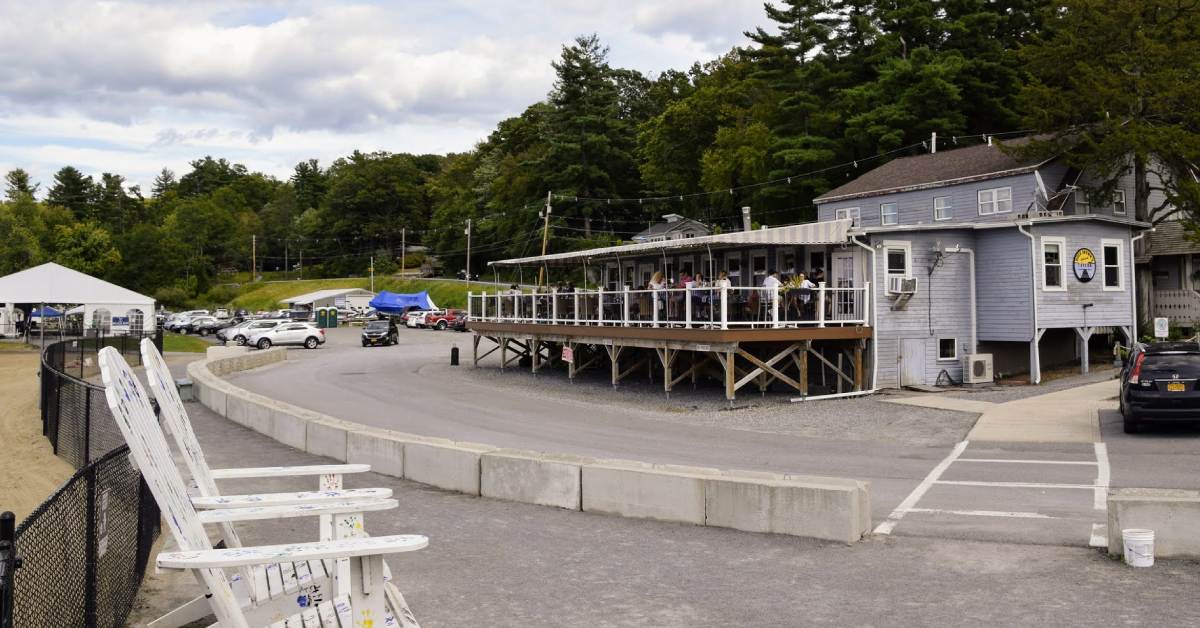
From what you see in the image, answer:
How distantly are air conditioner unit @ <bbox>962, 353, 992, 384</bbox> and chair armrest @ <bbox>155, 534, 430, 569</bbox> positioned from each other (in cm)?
2321

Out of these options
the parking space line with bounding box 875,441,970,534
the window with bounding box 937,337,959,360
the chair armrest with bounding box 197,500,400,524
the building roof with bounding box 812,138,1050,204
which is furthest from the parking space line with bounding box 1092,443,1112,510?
the building roof with bounding box 812,138,1050,204

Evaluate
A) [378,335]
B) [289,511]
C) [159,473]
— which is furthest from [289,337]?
[159,473]

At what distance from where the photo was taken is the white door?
82.3 feet

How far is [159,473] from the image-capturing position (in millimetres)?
4766

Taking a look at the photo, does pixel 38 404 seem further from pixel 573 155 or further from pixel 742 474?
pixel 573 155

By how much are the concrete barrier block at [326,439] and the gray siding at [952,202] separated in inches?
949

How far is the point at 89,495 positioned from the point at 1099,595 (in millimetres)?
6736

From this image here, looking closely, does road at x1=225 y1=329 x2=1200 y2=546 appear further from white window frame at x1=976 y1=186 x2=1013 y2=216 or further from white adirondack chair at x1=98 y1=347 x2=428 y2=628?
white window frame at x1=976 y1=186 x2=1013 y2=216

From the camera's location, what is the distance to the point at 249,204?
6983 inches

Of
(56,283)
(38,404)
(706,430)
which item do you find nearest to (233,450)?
(706,430)

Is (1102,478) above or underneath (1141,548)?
underneath

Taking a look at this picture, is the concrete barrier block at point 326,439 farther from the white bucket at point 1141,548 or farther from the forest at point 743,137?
the forest at point 743,137

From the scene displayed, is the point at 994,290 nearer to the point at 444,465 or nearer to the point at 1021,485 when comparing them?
the point at 1021,485

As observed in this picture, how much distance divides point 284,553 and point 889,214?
37774 millimetres
